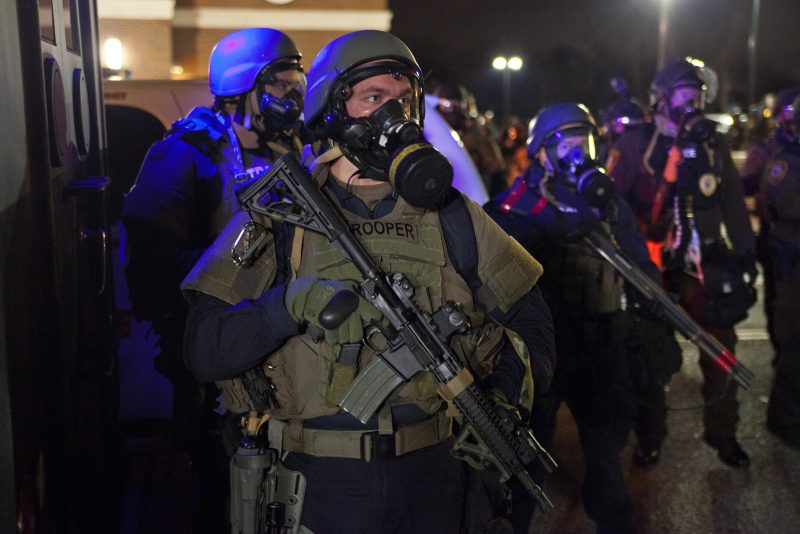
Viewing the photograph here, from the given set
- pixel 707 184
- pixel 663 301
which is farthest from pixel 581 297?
pixel 707 184

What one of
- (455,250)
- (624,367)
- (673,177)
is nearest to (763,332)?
(673,177)

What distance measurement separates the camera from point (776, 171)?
6.01 metres

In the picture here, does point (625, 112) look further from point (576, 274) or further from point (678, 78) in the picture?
point (576, 274)

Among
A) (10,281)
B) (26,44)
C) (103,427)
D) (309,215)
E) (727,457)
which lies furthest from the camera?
(727,457)

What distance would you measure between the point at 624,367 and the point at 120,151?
3.19m

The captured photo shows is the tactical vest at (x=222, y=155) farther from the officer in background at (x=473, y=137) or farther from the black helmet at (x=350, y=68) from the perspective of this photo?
the officer in background at (x=473, y=137)

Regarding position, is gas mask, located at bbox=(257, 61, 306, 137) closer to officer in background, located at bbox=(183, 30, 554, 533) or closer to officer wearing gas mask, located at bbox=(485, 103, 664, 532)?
officer wearing gas mask, located at bbox=(485, 103, 664, 532)

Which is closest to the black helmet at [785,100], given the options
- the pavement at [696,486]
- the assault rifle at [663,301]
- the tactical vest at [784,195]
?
the tactical vest at [784,195]

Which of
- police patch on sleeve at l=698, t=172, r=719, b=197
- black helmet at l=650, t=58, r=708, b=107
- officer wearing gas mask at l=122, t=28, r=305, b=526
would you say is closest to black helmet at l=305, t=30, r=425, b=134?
officer wearing gas mask at l=122, t=28, r=305, b=526

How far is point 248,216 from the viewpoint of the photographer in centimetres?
255

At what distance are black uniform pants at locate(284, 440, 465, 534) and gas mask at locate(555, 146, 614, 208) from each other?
7.11 ft

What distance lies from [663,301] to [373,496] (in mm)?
2582

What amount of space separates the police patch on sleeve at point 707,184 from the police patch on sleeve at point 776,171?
0.70m

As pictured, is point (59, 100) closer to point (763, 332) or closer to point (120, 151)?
point (120, 151)
